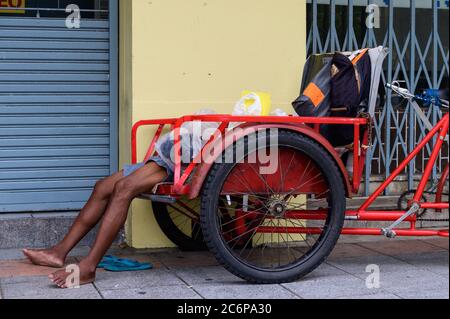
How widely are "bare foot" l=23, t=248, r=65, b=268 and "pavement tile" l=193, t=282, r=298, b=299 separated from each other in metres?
1.02

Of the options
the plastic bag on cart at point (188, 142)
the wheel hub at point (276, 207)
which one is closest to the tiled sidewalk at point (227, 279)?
the wheel hub at point (276, 207)

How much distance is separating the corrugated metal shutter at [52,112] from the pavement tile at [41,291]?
1.31 metres

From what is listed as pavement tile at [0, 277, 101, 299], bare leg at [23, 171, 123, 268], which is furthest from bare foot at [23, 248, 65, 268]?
pavement tile at [0, 277, 101, 299]

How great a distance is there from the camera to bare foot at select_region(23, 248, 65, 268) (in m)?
5.16

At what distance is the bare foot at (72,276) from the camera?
4668 mm

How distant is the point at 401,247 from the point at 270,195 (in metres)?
1.67

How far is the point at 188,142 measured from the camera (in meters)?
4.91

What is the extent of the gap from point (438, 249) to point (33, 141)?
3327 mm

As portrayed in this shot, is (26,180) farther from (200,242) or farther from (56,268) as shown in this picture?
(200,242)

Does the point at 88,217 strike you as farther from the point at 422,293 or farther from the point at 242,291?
the point at 422,293

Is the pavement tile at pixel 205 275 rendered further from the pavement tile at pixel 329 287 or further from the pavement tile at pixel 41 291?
the pavement tile at pixel 41 291

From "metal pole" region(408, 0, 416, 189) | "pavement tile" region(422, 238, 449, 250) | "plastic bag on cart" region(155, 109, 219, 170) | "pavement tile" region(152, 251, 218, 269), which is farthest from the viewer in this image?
"metal pole" region(408, 0, 416, 189)

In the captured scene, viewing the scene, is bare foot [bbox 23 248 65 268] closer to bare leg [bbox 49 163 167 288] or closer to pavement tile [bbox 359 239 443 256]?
bare leg [bbox 49 163 167 288]
